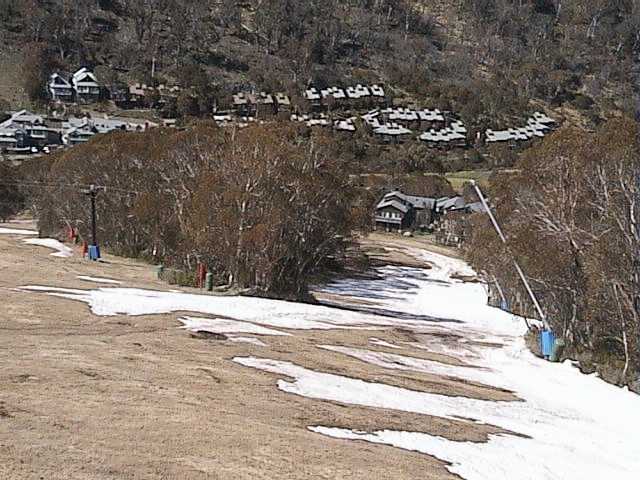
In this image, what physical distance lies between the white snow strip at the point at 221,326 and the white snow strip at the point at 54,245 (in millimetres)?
23372

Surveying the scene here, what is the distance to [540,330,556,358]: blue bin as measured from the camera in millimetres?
27047

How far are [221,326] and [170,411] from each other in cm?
1031

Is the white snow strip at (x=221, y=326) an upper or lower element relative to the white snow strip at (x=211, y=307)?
upper

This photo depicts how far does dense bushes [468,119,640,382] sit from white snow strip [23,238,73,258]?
75.2 ft

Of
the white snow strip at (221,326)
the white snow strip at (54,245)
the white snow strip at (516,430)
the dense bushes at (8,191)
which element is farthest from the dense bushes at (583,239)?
the dense bushes at (8,191)

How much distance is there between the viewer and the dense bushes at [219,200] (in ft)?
120

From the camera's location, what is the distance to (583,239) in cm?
2712

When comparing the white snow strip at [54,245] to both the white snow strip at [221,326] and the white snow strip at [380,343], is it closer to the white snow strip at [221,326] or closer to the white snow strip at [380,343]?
the white snow strip at [221,326]

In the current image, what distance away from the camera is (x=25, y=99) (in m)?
127

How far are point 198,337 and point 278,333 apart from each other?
3090 millimetres

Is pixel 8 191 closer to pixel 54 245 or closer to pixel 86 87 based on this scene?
pixel 54 245

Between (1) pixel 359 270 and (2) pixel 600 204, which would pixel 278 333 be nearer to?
(2) pixel 600 204

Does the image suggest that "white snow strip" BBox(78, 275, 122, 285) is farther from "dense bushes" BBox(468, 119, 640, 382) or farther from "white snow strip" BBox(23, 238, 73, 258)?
"dense bushes" BBox(468, 119, 640, 382)

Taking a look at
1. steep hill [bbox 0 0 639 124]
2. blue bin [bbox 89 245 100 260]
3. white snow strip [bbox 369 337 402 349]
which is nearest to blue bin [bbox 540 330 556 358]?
white snow strip [bbox 369 337 402 349]
